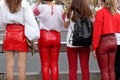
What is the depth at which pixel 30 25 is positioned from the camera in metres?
6.70

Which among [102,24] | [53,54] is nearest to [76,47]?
[53,54]

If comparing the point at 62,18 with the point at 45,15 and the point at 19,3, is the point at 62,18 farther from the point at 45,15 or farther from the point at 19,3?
the point at 19,3

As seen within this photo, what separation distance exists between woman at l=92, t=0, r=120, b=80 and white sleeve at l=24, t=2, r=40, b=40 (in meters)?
1.01

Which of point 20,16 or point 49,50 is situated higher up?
point 20,16

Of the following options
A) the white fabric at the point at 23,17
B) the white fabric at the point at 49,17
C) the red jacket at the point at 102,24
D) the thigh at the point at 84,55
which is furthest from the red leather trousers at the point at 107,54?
the white fabric at the point at 23,17

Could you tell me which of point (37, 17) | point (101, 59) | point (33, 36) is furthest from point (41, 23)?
point (101, 59)

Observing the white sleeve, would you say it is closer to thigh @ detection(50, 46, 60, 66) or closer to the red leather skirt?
the red leather skirt

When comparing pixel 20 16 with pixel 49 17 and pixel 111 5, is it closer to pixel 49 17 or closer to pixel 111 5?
pixel 49 17

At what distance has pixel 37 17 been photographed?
23.7 feet

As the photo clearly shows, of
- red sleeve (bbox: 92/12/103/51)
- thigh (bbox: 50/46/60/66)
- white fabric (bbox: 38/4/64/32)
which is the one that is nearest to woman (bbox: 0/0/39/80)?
white fabric (bbox: 38/4/64/32)

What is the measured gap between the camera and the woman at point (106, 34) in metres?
6.80

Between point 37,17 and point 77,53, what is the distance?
3.18 ft

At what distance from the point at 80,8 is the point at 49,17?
58 cm

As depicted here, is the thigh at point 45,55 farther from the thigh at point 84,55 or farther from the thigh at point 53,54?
the thigh at point 84,55
